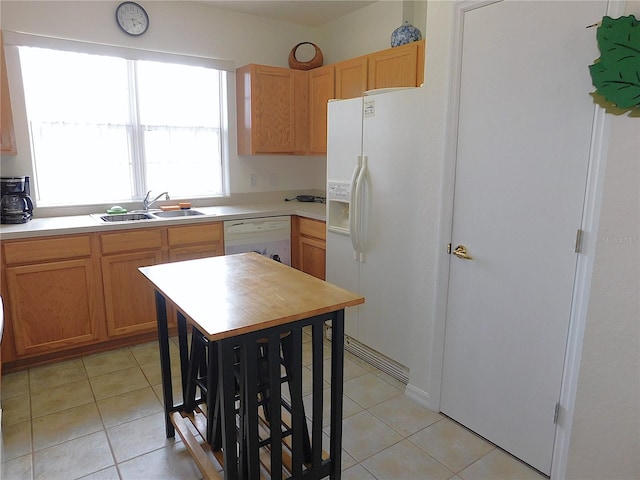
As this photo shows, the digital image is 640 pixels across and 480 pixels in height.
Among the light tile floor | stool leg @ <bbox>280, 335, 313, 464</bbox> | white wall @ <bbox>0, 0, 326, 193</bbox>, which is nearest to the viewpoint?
stool leg @ <bbox>280, 335, 313, 464</bbox>

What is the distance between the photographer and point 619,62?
1521 millimetres

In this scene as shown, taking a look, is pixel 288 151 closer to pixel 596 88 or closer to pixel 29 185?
pixel 29 185

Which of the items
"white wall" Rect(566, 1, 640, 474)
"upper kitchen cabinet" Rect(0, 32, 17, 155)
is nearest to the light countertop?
"upper kitchen cabinet" Rect(0, 32, 17, 155)

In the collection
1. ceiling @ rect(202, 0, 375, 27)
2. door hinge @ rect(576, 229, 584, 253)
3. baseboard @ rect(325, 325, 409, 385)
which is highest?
ceiling @ rect(202, 0, 375, 27)

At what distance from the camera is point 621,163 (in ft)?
5.18

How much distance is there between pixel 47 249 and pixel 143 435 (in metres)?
1.38

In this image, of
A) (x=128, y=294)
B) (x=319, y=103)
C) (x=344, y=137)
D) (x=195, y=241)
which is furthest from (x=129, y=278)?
(x=319, y=103)

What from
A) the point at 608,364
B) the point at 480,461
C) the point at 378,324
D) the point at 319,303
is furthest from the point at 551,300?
the point at 378,324

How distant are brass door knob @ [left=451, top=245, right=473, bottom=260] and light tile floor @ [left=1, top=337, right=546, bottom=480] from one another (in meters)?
0.91

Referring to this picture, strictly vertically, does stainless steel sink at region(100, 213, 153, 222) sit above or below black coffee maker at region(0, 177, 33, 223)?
below

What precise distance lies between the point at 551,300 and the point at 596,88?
33.4 inches

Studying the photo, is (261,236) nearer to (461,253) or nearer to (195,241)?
(195,241)

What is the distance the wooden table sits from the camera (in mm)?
1481

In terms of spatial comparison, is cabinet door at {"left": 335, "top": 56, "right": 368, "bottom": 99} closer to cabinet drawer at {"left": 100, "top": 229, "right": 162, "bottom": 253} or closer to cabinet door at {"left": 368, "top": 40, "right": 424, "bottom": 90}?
cabinet door at {"left": 368, "top": 40, "right": 424, "bottom": 90}
